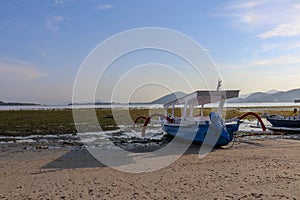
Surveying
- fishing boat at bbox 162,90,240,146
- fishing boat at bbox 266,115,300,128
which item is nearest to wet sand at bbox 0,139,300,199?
fishing boat at bbox 162,90,240,146

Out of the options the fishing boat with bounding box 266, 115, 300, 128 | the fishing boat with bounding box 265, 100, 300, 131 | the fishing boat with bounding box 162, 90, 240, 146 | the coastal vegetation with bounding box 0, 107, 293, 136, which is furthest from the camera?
the fishing boat with bounding box 266, 115, 300, 128

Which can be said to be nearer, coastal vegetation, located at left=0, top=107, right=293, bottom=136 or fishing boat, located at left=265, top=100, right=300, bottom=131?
coastal vegetation, located at left=0, top=107, right=293, bottom=136

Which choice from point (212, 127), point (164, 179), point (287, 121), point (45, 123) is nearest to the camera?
point (164, 179)

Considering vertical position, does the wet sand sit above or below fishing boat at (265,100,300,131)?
below

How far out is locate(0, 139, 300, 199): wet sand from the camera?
7.16 meters

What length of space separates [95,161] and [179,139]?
744 cm

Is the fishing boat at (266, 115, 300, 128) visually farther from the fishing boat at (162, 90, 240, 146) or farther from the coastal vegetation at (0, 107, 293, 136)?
the fishing boat at (162, 90, 240, 146)

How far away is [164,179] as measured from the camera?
8539 mm

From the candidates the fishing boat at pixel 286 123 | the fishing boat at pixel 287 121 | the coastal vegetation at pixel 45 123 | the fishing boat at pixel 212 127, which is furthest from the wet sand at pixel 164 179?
the fishing boat at pixel 287 121

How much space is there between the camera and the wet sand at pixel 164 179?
23.5ft

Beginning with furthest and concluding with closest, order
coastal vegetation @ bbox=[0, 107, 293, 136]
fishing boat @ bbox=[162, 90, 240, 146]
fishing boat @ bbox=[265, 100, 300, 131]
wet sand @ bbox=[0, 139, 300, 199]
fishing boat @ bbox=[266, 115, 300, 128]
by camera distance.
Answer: fishing boat @ bbox=[266, 115, 300, 128] < fishing boat @ bbox=[265, 100, 300, 131] < coastal vegetation @ bbox=[0, 107, 293, 136] < fishing boat @ bbox=[162, 90, 240, 146] < wet sand @ bbox=[0, 139, 300, 199]

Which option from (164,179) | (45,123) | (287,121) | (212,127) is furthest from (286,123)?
(45,123)

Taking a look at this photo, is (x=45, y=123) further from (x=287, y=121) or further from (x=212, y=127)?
(x=287, y=121)

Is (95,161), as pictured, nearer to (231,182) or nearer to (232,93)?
(231,182)
